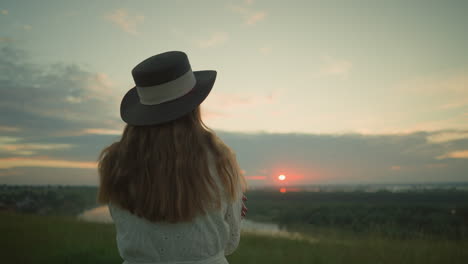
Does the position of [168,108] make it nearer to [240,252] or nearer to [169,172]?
[169,172]

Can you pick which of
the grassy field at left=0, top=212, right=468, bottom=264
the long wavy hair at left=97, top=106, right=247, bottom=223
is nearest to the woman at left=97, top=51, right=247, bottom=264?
the long wavy hair at left=97, top=106, right=247, bottom=223

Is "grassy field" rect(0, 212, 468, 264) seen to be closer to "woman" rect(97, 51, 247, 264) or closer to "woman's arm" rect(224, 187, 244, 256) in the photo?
"woman's arm" rect(224, 187, 244, 256)

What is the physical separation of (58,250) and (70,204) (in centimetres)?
2634

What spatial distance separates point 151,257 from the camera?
1557 millimetres

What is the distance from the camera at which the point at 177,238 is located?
1540mm

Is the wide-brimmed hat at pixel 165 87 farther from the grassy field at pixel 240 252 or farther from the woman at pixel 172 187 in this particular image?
the grassy field at pixel 240 252

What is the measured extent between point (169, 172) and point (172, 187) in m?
0.07

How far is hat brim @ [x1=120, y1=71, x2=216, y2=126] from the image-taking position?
1606mm

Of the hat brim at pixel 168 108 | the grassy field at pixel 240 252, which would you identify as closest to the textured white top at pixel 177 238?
the hat brim at pixel 168 108

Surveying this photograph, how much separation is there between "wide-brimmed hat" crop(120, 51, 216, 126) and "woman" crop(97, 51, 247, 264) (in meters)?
0.01

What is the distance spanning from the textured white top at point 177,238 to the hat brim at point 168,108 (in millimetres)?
292

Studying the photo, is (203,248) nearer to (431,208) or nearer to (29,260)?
(29,260)

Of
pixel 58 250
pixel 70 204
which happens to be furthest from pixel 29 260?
pixel 70 204

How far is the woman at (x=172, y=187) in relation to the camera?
4.91ft
